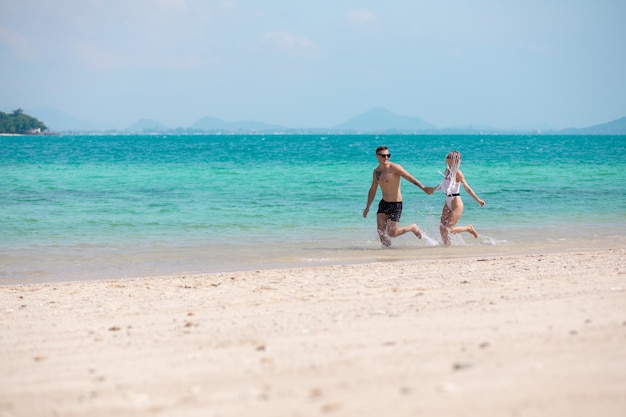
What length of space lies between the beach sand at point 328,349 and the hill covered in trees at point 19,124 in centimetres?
16460

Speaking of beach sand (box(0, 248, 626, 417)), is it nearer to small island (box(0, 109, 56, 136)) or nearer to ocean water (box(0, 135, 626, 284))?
ocean water (box(0, 135, 626, 284))

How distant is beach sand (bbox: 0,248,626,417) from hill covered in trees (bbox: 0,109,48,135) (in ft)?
540

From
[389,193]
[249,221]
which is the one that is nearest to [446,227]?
[389,193]

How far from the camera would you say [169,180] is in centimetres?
2575

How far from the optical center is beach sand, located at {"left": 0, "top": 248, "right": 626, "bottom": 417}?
11.2 ft

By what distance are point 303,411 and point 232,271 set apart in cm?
580

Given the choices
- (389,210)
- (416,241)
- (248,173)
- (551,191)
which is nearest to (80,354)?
(389,210)

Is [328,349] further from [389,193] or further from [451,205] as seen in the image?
[451,205]

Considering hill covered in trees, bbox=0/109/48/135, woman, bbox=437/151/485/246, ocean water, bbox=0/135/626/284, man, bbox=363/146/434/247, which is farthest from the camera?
hill covered in trees, bbox=0/109/48/135

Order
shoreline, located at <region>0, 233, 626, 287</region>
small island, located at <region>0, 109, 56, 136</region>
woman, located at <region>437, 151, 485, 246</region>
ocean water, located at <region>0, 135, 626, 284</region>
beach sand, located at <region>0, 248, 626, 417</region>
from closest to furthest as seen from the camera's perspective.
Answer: beach sand, located at <region>0, 248, 626, 417</region>, shoreline, located at <region>0, 233, 626, 287</region>, ocean water, located at <region>0, 135, 626, 284</region>, woman, located at <region>437, 151, 485, 246</region>, small island, located at <region>0, 109, 56, 136</region>

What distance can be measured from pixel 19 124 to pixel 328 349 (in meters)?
171

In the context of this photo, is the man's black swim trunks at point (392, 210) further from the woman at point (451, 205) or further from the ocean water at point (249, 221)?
the woman at point (451, 205)

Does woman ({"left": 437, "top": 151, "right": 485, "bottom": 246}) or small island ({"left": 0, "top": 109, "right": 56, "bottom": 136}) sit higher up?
small island ({"left": 0, "top": 109, "right": 56, "bottom": 136})

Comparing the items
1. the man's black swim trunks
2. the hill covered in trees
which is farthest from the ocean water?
the hill covered in trees
